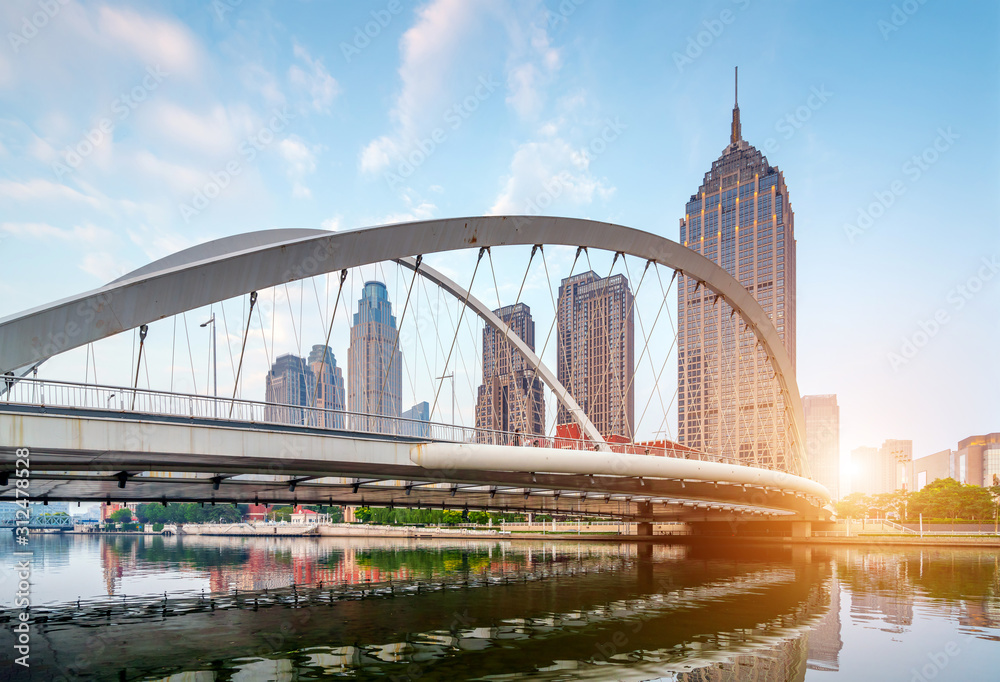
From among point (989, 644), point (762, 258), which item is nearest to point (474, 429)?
point (989, 644)

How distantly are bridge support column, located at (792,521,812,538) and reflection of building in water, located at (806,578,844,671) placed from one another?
43094 millimetres

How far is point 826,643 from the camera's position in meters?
19.5

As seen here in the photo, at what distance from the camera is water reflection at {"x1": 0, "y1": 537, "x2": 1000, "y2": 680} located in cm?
1662

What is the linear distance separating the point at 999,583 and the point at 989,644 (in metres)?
17.4

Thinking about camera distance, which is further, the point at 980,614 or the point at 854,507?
the point at 854,507

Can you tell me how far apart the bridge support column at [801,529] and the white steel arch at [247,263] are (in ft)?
126


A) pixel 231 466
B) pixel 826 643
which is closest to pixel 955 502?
pixel 826 643

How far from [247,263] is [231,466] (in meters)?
6.37

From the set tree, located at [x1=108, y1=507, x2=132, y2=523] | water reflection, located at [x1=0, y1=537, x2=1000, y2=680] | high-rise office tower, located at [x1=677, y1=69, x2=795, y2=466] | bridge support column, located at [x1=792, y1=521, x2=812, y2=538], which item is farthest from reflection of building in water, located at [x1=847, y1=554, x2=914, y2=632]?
tree, located at [x1=108, y1=507, x2=132, y2=523]

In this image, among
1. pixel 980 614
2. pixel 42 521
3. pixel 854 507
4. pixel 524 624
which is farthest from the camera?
pixel 42 521

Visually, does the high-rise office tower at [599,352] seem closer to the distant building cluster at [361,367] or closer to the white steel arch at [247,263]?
the distant building cluster at [361,367]

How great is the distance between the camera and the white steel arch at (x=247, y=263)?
60.7 feet

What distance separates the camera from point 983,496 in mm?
85062

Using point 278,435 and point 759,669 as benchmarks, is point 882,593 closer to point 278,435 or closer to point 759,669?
point 759,669
